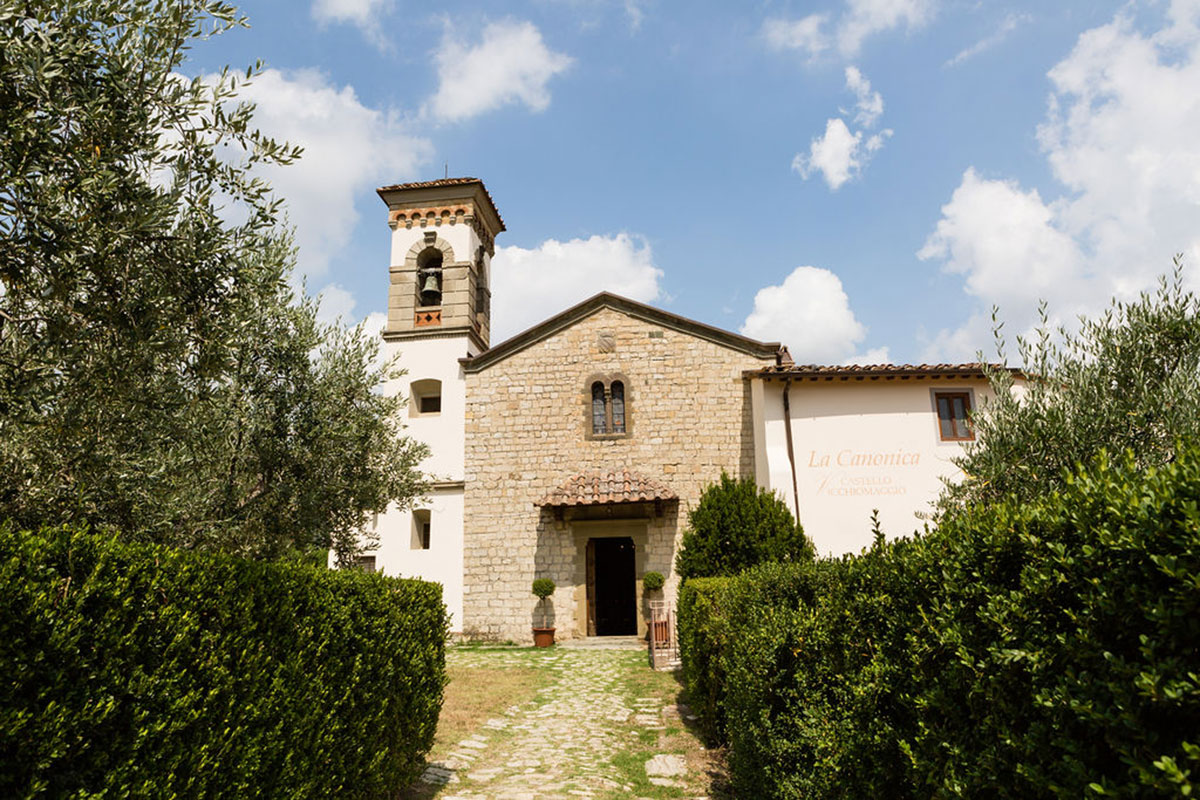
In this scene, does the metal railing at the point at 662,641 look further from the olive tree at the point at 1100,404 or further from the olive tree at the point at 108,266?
the olive tree at the point at 108,266

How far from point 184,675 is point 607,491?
1337 centimetres

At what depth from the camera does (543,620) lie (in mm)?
16891

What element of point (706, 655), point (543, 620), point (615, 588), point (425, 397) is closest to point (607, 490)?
point (543, 620)

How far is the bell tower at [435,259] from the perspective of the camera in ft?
62.3

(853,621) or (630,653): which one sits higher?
(853,621)

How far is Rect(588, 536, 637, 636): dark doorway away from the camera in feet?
62.2

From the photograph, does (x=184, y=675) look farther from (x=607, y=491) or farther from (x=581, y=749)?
(x=607, y=491)

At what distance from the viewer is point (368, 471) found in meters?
9.69

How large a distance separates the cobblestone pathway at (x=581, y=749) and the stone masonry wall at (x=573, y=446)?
15.4 ft

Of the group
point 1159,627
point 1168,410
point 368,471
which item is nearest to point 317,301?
point 368,471

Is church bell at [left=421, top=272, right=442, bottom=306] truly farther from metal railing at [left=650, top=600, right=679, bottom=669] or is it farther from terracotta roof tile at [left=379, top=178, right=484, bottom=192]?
metal railing at [left=650, top=600, right=679, bottom=669]

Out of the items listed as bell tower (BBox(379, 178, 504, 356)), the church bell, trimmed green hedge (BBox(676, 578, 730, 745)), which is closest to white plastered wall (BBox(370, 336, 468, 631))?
bell tower (BBox(379, 178, 504, 356))

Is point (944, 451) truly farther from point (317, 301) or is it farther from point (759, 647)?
point (317, 301)

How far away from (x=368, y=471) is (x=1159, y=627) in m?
9.09
